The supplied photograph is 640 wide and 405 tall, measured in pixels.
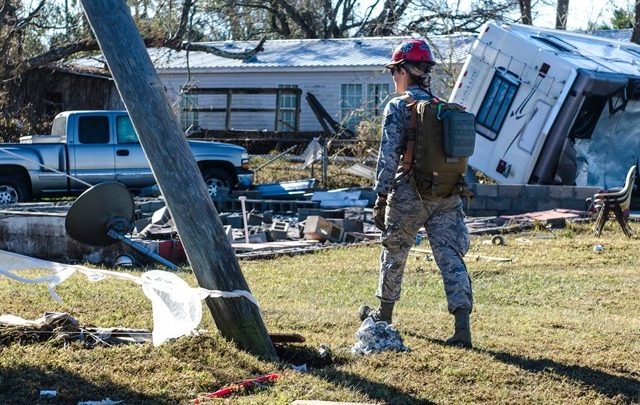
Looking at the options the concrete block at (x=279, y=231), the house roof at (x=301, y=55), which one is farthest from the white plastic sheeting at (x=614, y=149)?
the house roof at (x=301, y=55)

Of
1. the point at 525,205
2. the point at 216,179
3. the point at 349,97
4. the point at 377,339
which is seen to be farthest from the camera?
the point at 349,97

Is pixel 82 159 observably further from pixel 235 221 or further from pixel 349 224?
pixel 349 224

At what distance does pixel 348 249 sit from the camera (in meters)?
14.1

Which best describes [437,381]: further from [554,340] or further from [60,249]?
[60,249]

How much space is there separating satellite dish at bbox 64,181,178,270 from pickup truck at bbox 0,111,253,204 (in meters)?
10.5

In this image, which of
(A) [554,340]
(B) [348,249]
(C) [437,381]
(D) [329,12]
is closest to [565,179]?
(B) [348,249]

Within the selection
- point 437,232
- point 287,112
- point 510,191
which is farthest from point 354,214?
point 287,112

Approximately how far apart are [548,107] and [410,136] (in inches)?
450

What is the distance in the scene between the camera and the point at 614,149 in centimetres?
1903

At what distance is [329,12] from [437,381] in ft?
134

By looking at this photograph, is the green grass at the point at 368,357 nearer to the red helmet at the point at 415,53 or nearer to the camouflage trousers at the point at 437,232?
the camouflage trousers at the point at 437,232

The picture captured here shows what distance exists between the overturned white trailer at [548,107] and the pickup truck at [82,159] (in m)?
5.23

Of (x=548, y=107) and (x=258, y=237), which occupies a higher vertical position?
(x=548, y=107)

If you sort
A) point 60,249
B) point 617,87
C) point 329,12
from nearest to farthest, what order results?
point 60,249 → point 617,87 → point 329,12
